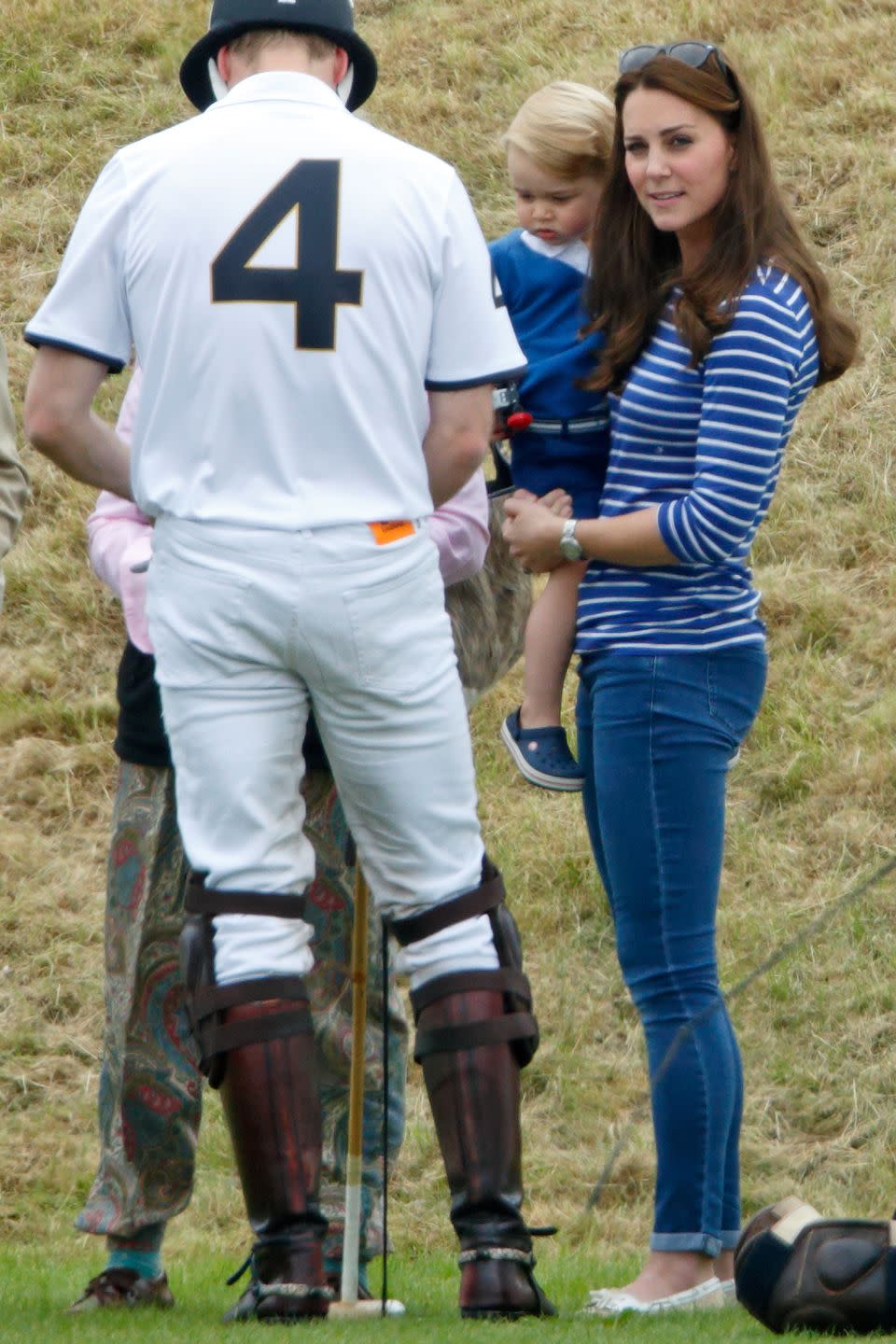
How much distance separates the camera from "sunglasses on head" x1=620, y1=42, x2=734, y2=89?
11.9 ft

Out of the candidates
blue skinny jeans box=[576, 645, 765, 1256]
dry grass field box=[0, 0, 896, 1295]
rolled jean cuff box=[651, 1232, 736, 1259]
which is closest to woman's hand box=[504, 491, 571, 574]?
blue skinny jeans box=[576, 645, 765, 1256]

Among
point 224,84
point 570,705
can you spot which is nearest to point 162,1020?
point 224,84

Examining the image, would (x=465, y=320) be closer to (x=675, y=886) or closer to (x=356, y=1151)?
(x=675, y=886)

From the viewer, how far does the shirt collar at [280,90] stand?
323cm

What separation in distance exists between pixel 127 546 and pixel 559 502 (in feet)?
2.47

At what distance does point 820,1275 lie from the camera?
10.0 feet

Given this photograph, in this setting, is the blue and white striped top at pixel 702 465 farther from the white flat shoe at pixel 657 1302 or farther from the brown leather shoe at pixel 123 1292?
the brown leather shoe at pixel 123 1292

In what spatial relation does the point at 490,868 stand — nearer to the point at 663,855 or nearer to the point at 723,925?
the point at 663,855

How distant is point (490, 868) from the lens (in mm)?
3336

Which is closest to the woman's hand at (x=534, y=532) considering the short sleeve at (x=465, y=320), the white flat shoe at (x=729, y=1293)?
the short sleeve at (x=465, y=320)

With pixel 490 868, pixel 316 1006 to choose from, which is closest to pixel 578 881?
pixel 316 1006

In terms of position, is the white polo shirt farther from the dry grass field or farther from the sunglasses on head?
the dry grass field

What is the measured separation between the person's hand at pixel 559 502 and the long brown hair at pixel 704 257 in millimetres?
207

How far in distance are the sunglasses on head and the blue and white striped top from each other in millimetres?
389
